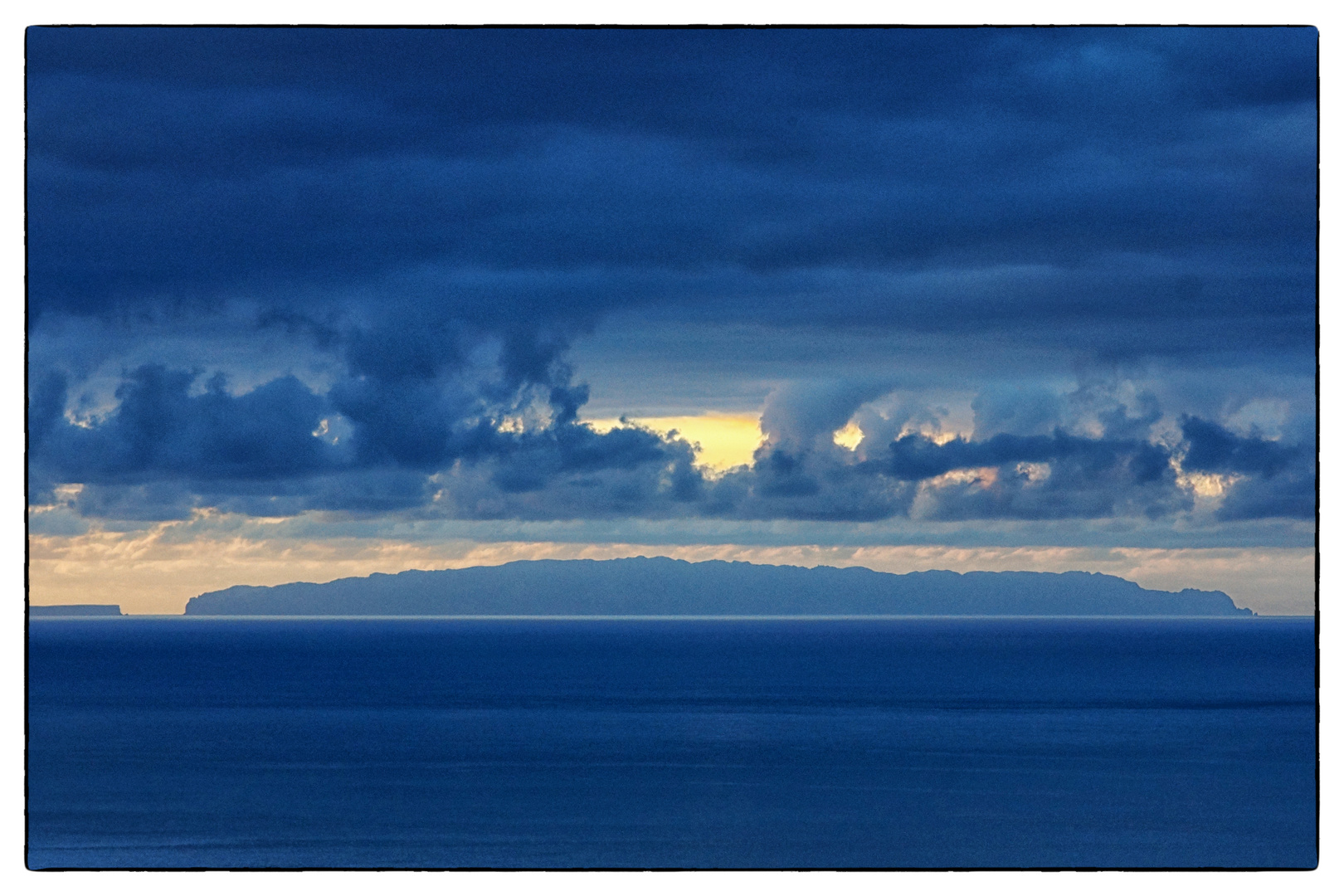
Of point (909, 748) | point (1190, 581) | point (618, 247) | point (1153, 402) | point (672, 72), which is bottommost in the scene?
point (909, 748)

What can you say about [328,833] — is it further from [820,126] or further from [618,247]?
[820,126]

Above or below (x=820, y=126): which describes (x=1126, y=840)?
below

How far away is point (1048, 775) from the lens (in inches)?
974

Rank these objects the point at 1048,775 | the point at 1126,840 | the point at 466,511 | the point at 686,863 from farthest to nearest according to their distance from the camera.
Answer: the point at 1048,775
the point at 466,511
the point at 686,863
the point at 1126,840

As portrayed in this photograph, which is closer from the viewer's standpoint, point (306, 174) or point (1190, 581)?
point (306, 174)

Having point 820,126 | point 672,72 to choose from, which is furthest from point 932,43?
point 672,72

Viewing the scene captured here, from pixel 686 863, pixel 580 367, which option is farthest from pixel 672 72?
pixel 686 863

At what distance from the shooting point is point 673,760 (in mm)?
29859

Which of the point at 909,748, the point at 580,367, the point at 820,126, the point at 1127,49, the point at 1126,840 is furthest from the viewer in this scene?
the point at 909,748

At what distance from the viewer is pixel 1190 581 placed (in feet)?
61.5

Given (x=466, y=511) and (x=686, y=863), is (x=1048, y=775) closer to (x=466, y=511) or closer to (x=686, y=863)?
(x=686, y=863)

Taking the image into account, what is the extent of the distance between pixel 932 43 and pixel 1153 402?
4.84m

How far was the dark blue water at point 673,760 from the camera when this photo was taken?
16.5 meters

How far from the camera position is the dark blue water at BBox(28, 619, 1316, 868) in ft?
54.0
